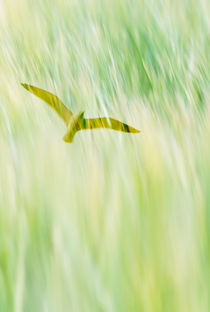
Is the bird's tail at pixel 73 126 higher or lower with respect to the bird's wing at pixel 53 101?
lower

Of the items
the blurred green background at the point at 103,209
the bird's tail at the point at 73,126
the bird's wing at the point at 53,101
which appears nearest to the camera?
the blurred green background at the point at 103,209

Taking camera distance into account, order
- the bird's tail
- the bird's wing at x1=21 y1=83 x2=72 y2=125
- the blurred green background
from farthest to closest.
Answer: the bird's wing at x1=21 y1=83 x2=72 y2=125 < the bird's tail < the blurred green background

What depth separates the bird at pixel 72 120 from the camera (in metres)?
0.73

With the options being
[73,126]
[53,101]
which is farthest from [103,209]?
[53,101]

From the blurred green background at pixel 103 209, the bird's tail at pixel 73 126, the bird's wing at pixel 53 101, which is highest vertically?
the bird's wing at pixel 53 101

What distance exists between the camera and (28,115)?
749 mm

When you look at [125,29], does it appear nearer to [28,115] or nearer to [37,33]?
[37,33]

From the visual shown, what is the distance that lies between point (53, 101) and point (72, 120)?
8cm

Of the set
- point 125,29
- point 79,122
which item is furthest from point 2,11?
point 79,122

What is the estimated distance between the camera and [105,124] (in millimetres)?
784

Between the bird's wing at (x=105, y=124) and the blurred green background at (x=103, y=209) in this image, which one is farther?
the bird's wing at (x=105, y=124)

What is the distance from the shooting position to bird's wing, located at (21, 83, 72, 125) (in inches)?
32.2

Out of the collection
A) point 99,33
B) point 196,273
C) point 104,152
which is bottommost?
point 196,273

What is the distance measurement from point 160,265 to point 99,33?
2.27 ft
